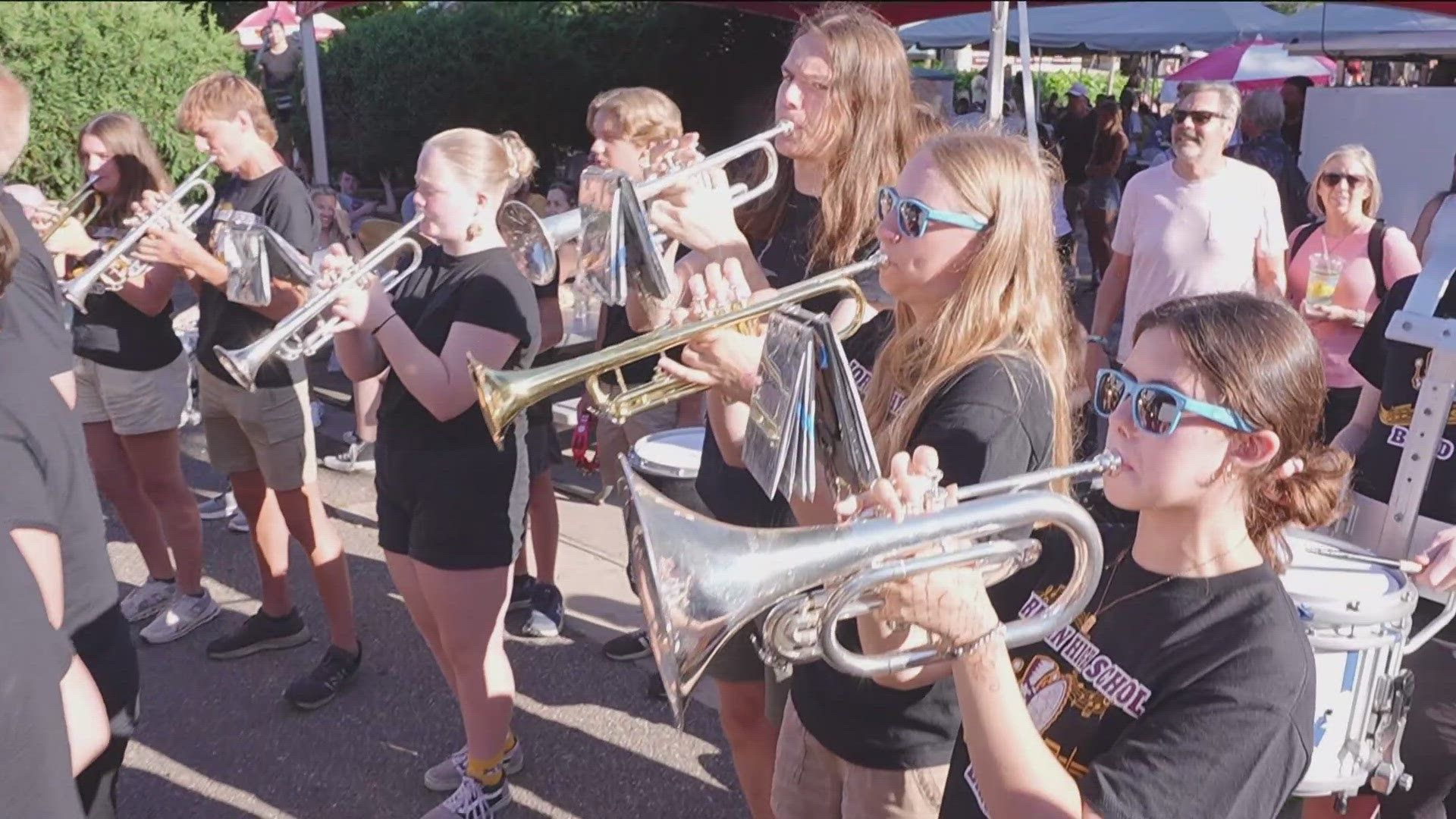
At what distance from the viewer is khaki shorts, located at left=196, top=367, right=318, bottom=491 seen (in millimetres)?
3701

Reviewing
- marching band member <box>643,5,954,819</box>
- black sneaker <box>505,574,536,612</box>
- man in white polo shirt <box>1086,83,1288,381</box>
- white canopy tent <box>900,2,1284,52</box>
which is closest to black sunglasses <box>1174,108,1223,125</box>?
man in white polo shirt <box>1086,83,1288,381</box>

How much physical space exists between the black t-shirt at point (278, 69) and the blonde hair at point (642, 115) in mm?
9984

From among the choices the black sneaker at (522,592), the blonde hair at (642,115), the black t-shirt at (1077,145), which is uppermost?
the blonde hair at (642,115)

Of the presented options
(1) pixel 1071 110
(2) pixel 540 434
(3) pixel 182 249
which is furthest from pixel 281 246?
(1) pixel 1071 110

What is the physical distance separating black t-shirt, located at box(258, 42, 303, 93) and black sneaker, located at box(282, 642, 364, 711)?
10.1 m

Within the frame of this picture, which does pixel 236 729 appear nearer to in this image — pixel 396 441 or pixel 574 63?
pixel 396 441

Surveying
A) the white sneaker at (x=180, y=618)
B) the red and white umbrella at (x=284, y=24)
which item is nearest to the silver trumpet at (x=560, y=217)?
the white sneaker at (x=180, y=618)

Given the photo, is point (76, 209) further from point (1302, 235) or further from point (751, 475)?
point (1302, 235)

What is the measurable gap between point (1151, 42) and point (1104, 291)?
29.9 feet

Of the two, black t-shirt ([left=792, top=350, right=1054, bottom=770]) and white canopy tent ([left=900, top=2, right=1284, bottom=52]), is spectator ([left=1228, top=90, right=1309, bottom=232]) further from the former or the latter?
white canopy tent ([left=900, top=2, right=1284, bottom=52])

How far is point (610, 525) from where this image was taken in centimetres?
528

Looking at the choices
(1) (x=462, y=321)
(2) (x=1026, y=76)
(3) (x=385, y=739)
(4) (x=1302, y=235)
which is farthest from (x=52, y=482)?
(4) (x=1302, y=235)

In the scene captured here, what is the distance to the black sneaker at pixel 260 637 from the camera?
4.07 metres

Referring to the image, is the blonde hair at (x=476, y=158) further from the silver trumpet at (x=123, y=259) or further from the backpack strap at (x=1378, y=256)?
the backpack strap at (x=1378, y=256)
